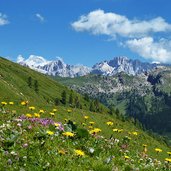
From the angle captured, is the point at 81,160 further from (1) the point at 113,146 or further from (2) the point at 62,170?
(1) the point at 113,146

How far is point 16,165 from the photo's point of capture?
9.63 m

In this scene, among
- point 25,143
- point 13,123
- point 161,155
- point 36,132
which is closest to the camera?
point 25,143

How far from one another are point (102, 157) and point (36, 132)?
7.86 feet

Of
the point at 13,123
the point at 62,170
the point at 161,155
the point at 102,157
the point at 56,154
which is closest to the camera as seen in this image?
the point at 62,170

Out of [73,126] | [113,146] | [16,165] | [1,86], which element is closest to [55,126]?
[73,126]

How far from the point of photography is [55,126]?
47.6 feet

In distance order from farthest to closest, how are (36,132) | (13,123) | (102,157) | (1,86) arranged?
(1,86) → (13,123) → (36,132) → (102,157)

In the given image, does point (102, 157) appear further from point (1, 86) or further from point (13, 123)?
point (1, 86)

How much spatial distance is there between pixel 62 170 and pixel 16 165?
111 cm

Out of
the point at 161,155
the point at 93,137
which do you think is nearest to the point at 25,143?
the point at 93,137

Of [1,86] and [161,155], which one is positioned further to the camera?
[1,86]

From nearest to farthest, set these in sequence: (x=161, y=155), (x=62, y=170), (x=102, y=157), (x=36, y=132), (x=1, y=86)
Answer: (x=62, y=170), (x=102, y=157), (x=36, y=132), (x=161, y=155), (x=1, y=86)

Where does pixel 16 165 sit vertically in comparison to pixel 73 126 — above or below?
below

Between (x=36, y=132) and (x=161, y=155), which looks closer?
(x=36, y=132)
